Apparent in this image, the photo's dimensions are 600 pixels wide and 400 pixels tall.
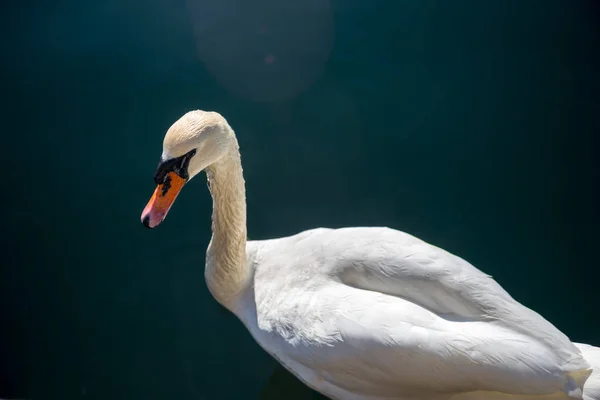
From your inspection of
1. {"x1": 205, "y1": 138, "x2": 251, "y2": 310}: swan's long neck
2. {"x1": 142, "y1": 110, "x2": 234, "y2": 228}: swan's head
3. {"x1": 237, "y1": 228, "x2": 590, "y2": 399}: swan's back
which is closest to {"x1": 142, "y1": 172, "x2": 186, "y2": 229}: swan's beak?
{"x1": 142, "y1": 110, "x2": 234, "y2": 228}: swan's head

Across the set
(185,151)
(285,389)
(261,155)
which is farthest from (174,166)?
(261,155)

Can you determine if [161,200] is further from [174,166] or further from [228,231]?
→ [228,231]

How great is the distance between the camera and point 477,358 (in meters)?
2.09

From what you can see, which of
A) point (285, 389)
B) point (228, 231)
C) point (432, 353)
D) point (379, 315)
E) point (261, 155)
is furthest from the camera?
point (261, 155)

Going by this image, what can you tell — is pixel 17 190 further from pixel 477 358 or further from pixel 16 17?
pixel 477 358

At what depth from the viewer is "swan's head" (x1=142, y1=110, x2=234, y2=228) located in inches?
89.3

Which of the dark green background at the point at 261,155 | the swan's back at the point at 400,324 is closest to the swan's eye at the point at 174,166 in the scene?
the swan's back at the point at 400,324

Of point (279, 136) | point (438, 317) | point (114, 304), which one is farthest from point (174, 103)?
point (438, 317)

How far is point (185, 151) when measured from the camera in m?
2.29

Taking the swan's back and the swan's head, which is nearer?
the swan's back

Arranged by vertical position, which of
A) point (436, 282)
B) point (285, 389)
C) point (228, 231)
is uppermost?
point (228, 231)

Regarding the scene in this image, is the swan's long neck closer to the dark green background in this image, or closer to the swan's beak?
the swan's beak

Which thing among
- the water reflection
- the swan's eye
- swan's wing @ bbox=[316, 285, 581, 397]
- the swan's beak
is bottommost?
the water reflection

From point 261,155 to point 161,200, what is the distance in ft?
6.94
